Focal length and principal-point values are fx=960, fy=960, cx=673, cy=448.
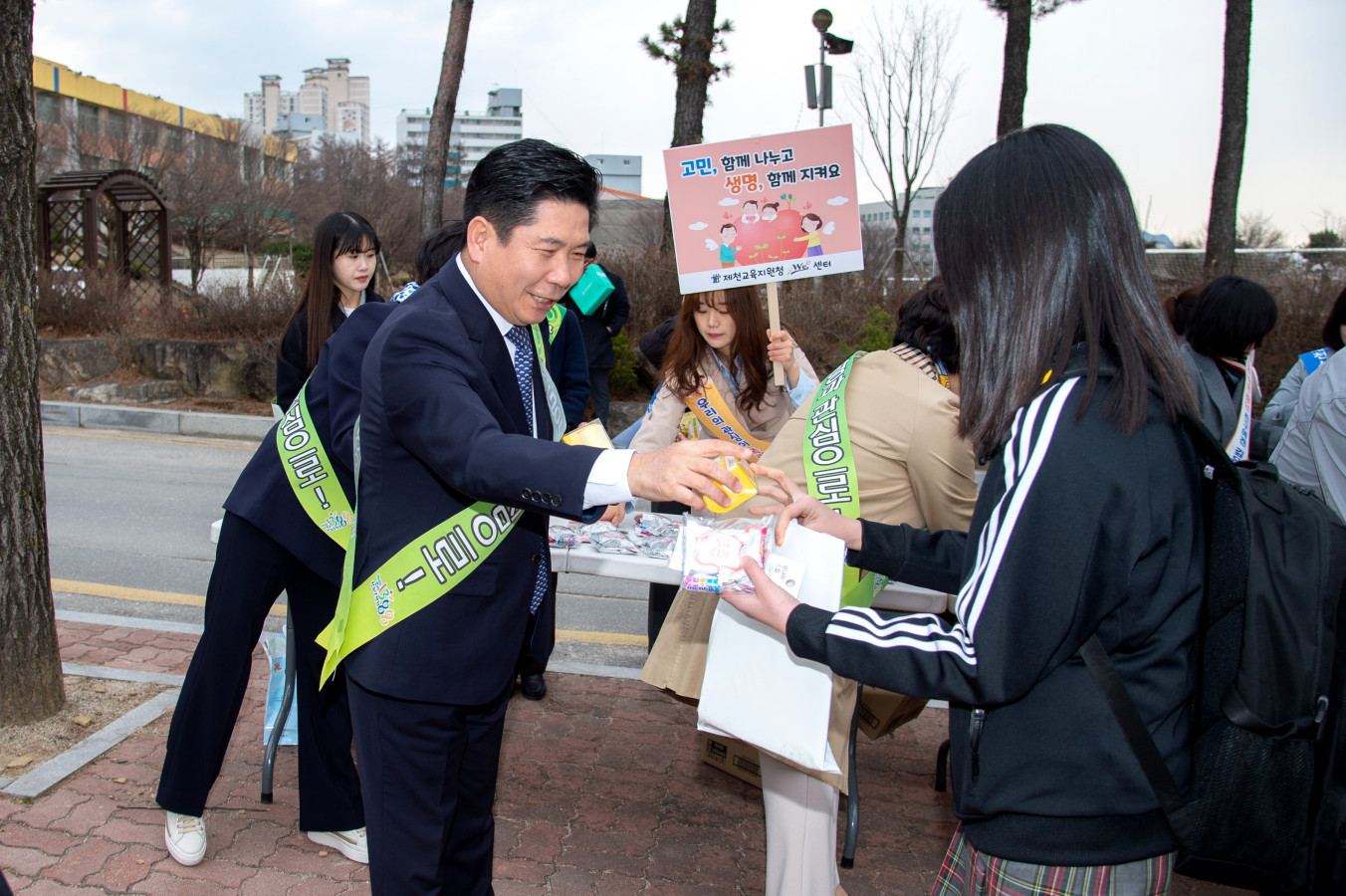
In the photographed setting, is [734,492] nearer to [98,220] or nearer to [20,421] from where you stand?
[20,421]

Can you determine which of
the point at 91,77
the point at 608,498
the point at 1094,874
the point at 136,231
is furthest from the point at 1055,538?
the point at 91,77

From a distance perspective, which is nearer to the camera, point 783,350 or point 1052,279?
point 1052,279

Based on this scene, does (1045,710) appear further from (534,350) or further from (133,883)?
(133,883)

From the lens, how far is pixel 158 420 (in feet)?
36.5

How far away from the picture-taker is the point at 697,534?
195 centimetres

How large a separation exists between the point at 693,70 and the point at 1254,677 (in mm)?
11082

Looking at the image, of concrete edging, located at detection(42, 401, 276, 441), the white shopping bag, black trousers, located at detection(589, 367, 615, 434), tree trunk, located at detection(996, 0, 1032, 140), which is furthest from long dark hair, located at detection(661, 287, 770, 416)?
tree trunk, located at detection(996, 0, 1032, 140)

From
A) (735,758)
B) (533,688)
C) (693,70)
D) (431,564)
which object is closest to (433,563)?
(431,564)

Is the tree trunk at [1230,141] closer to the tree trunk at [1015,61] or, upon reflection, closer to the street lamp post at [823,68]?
the tree trunk at [1015,61]

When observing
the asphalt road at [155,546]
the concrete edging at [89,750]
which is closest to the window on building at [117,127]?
the asphalt road at [155,546]

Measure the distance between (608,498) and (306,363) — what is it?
2.69m

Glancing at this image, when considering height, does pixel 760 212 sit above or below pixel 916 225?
below

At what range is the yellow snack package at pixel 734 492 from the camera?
1.70 meters

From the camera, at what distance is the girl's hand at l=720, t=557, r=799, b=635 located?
1.73 metres
